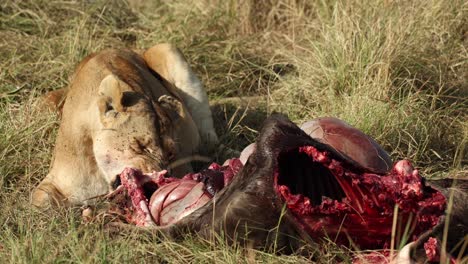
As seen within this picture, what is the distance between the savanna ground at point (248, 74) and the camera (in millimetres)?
3941

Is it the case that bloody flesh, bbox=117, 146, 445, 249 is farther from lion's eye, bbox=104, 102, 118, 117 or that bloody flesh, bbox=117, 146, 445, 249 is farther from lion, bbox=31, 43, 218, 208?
lion's eye, bbox=104, 102, 118, 117

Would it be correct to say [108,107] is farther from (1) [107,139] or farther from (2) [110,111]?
(1) [107,139]

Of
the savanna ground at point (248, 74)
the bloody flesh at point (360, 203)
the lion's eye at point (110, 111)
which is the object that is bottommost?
the savanna ground at point (248, 74)

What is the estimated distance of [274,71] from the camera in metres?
7.30

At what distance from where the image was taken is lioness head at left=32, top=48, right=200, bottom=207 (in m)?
5.14

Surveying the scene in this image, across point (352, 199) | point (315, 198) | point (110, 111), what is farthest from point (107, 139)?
point (352, 199)

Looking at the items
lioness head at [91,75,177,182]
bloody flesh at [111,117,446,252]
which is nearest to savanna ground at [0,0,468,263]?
bloody flesh at [111,117,446,252]

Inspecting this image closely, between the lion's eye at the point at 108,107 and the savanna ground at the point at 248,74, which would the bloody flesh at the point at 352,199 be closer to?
the savanna ground at the point at 248,74

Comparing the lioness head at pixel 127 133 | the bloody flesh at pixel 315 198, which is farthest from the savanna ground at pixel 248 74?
the lioness head at pixel 127 133

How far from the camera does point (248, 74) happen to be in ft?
23.5

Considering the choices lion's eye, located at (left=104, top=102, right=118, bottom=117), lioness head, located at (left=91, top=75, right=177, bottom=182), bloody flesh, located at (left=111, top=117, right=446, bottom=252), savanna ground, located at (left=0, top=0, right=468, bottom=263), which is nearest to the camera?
bloody flesh, located at (left=111, top=117, right=446, bottom=252)

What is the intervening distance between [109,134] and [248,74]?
7.07ft

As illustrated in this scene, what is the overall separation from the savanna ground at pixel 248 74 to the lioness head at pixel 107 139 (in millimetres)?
226

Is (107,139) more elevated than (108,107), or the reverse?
(108,107)
